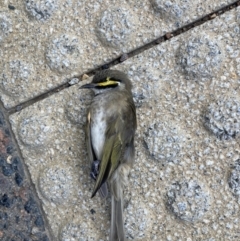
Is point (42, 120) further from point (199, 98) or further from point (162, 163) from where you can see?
point (199, 98)

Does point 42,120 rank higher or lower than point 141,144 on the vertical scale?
higher

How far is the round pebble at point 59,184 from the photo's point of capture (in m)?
1.84

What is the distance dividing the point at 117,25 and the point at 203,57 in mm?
340

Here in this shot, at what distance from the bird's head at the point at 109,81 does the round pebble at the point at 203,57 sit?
228 mm

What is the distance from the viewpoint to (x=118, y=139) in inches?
67.9

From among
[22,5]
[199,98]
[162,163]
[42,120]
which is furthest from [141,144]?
[22,5]

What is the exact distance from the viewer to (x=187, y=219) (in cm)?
174

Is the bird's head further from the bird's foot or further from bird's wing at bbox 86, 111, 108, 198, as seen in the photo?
the bird's foot

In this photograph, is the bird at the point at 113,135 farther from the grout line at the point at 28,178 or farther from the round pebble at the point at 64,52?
the grout line at the point at 28,178

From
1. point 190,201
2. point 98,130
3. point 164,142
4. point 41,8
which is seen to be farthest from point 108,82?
point 190,201

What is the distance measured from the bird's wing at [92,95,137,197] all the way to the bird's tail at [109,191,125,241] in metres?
0.11

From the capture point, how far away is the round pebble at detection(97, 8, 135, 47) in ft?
5.97

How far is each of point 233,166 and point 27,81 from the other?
0.83m

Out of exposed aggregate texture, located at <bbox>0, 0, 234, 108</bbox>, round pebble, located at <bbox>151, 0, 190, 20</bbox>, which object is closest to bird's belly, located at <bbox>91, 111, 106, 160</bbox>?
exposed aggregate texture, located at <bbox>0, 0, 234, 108</bbox>
